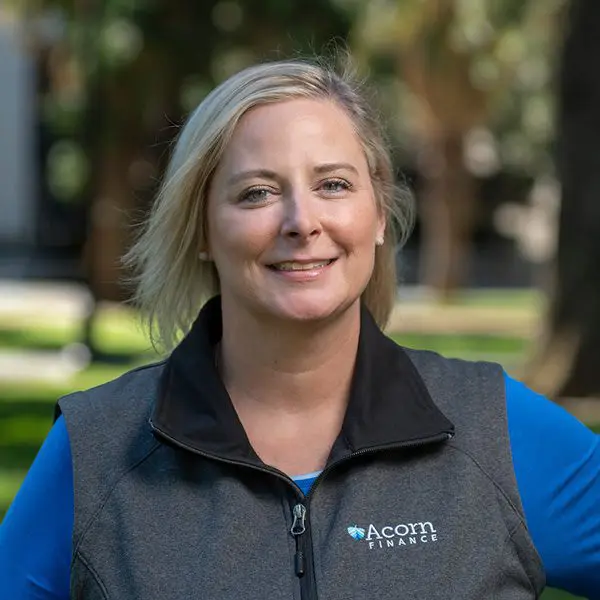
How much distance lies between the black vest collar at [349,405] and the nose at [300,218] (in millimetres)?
279

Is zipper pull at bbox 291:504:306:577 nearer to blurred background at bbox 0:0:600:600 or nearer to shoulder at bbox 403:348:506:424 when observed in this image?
shoulder at bbox 403:348:506:424

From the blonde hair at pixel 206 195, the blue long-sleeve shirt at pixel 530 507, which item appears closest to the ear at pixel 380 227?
the blonde hair at pixel 206 195

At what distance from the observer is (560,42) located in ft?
36.4

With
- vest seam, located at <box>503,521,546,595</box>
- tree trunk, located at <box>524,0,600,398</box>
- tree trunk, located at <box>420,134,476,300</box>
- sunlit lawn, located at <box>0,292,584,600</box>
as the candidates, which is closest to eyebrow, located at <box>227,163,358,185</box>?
vest seam, located at <box>503,521,546,595</box>

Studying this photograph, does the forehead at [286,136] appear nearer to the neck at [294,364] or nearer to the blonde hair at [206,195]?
the blonde hair at [206,195]

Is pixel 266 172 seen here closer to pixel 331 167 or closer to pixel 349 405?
pixel 331 167

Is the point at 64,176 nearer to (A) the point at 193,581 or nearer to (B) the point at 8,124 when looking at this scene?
(B) the point at 8,124

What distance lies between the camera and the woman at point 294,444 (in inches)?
92.0

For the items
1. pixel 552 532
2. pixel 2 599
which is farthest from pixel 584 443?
pixel 2 599

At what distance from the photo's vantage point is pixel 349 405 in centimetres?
251

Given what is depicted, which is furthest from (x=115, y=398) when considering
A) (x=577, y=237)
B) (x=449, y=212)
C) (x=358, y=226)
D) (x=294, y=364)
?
(x=449, y=212)

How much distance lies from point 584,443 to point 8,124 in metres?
41.1

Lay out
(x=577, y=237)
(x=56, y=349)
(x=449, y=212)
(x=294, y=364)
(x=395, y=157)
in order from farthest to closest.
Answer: (x=449, y=212), (x=56, y=349), (x=577, y=237), (x=395, y=157), (x=294, y=364)

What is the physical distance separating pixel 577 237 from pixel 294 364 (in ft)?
27.3
